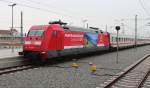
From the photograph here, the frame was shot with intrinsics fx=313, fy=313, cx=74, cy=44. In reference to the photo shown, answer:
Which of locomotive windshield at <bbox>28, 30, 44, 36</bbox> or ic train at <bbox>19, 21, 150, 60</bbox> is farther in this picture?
locomotive windshield at <bbox>28, 30, 44, 36</bbox>

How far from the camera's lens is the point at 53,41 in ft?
75.6

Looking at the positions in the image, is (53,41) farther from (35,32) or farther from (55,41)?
(35,32)

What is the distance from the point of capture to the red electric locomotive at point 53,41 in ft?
72.6

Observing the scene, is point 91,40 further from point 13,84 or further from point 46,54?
point 13,84

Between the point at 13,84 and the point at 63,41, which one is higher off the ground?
the point at 63,41

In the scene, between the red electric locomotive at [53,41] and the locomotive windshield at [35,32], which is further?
the locomotive windshield at [35,32]

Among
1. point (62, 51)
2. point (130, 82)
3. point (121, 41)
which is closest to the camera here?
point (130, 82)

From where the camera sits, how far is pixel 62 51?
24.5 meters

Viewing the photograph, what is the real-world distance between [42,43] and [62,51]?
2.86 metres

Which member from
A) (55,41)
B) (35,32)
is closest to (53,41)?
(55,41)

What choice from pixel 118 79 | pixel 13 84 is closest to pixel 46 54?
pixel 118 79

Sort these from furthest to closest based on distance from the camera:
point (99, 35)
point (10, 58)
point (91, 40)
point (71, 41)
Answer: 1. point (99, 35)
2. point (91, 40)
3. point (71, 41)
4. point (10, 58)

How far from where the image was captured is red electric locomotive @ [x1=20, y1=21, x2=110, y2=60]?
22.1 m

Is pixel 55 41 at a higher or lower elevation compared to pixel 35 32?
lower
